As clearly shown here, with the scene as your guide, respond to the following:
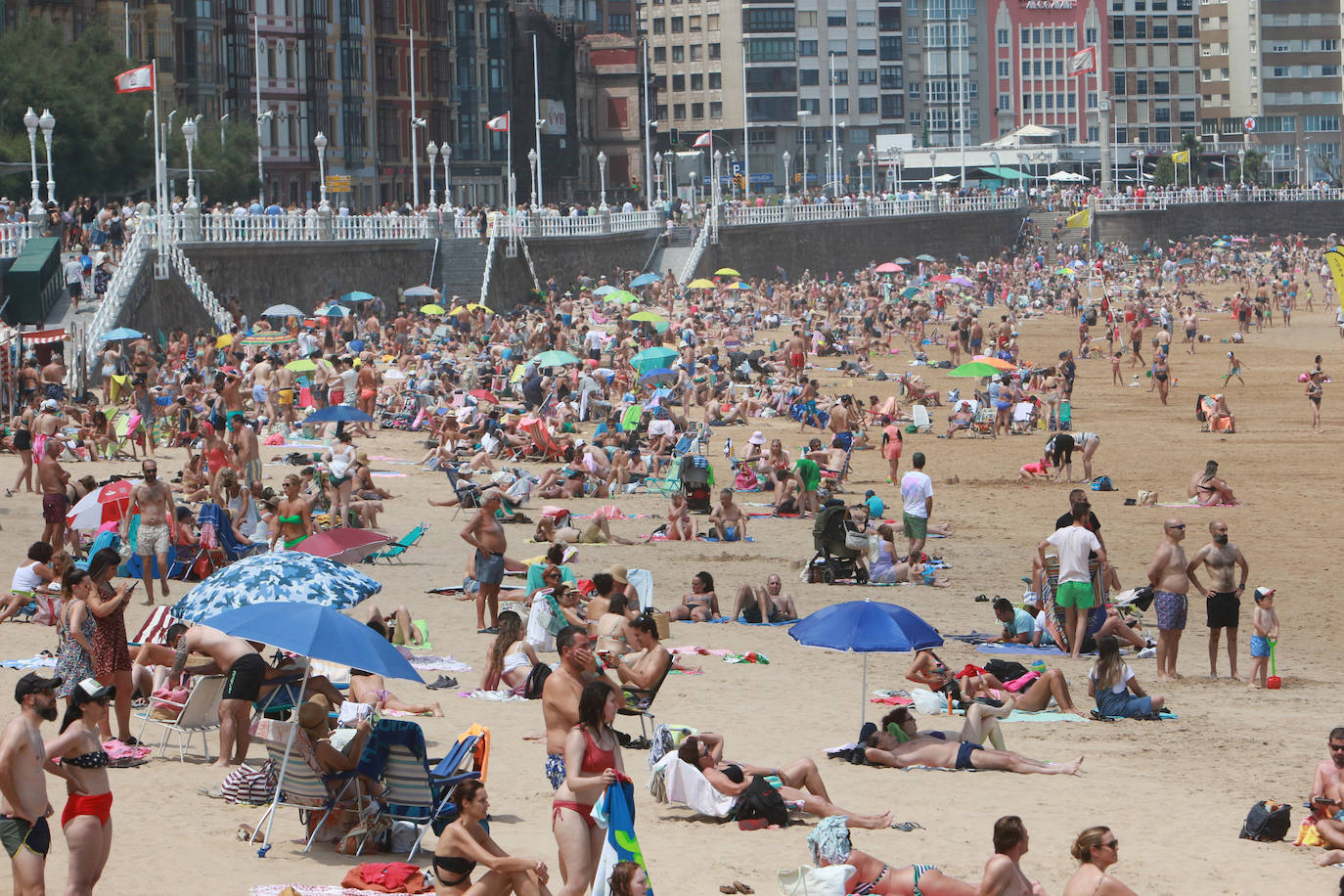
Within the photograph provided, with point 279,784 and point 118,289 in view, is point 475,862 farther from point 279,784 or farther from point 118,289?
point 118,289

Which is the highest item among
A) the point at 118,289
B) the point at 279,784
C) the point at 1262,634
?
the point at 118,289

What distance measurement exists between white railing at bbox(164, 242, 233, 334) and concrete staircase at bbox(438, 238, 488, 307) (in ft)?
30.4

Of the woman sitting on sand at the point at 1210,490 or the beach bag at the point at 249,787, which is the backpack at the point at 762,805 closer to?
the beach bag at the point at 249,787

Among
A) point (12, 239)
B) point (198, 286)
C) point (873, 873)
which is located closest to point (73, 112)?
point (198, 286)

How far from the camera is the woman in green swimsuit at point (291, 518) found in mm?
15750

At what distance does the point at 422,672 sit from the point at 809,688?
2601 mm

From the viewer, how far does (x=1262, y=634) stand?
1319 cm

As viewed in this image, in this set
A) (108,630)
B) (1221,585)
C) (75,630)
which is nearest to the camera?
(75,630)

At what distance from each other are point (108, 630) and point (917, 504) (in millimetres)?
9584

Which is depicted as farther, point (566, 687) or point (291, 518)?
point (291, 518)

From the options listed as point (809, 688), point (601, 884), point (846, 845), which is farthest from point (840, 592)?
point (601, 884)

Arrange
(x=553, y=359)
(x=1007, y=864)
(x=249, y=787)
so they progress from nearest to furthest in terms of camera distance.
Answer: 1. (x=1007, y=864)
2. (x=249, y=787)
3. (x=553, y=359)

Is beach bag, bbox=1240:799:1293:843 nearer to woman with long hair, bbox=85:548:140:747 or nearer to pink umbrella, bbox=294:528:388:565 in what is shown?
woman with long hair, bbox=85:548:140:747

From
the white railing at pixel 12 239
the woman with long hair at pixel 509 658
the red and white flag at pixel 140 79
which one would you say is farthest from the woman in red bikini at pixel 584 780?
the red and white flag at pixel 140 79
